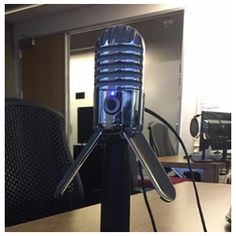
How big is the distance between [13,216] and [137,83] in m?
0.55

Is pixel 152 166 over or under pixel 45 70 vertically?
under

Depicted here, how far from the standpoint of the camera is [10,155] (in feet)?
2.56

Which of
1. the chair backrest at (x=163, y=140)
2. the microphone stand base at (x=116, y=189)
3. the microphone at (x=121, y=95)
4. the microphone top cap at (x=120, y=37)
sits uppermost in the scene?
the microphone top cap at (x=120, y=37)

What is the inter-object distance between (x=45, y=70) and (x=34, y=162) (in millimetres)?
4017

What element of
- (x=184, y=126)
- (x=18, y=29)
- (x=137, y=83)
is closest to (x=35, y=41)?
(x=18, y=29)

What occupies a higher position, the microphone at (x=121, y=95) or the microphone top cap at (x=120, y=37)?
the microphone top cap at (x=120, y=37)

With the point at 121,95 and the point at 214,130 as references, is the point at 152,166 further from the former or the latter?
the point at 214,130

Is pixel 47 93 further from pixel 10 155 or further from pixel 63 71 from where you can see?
pixel 10 155

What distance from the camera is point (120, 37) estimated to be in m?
0.36

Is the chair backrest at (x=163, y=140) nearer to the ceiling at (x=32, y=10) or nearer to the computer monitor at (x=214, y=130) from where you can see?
the computer monitor at (x=214, y=130)

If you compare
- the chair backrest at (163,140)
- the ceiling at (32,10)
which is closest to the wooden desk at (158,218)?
the chair backrest at (163,140)

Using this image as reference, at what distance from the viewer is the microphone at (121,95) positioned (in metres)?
0.35

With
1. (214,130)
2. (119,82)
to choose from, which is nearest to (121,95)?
(119,82)

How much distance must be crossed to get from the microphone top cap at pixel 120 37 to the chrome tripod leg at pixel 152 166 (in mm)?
98
